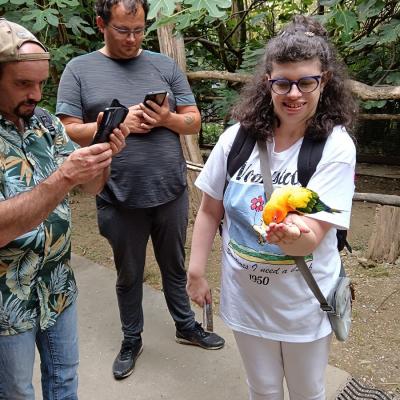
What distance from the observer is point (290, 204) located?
1162 mm

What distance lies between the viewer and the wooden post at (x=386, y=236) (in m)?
3.29

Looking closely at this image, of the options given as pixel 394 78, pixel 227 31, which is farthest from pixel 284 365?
pixel 227 31

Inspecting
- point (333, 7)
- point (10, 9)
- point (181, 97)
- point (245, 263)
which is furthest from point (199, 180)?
point (10, 9)

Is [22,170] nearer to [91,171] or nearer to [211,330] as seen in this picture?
[91,171]

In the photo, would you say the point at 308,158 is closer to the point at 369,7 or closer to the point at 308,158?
the point at 308,158

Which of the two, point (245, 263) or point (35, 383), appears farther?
point (35, 383)

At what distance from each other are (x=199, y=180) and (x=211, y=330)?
1247 mm

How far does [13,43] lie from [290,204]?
0.85 meters

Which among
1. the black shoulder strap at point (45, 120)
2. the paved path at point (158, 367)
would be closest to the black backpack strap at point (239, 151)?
the black shoulder strap at point (45, 120)

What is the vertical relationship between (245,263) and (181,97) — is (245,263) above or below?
below

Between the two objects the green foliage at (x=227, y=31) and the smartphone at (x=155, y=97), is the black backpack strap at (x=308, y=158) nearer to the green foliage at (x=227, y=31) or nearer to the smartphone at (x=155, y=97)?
the smartphone at (x=155, y=97)

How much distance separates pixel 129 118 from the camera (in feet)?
6.19

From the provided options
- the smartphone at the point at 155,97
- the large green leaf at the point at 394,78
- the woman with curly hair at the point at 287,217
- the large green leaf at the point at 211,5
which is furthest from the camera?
the large green leaf at the point at 394,78

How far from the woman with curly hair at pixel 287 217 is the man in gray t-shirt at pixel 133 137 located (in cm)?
56
